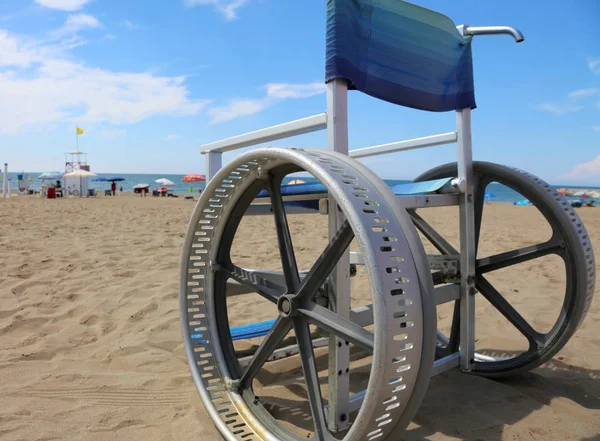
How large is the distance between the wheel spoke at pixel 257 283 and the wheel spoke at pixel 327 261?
275 millimetres

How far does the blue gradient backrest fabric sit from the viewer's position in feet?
6.04

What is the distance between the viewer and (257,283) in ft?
7.14

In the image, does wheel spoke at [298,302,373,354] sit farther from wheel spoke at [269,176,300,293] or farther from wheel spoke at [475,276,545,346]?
wheel spoke at [475,276,545,346]

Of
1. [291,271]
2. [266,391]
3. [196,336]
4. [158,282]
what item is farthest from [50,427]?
[158,282]

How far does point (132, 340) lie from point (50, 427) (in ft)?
3.41

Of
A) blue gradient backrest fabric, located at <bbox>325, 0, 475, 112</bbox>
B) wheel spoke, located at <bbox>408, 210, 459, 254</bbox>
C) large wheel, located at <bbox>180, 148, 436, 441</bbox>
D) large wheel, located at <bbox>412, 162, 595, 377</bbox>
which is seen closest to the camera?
large wheel, located at <bbox>180, 148, 436, 441</bbox>

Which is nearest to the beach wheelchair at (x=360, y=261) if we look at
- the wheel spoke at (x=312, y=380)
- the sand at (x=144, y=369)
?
the wheel spoke at (x=312, y=380)

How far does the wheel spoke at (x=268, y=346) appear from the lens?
1859 millimetres

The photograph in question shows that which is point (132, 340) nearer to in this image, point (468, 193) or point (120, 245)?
point (468, 193)

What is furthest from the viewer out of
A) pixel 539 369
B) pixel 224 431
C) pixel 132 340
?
pixel 132 340

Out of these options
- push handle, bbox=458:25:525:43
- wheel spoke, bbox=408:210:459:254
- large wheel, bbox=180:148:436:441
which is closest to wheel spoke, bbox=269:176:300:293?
large wheel, bbox=180:148:436:441

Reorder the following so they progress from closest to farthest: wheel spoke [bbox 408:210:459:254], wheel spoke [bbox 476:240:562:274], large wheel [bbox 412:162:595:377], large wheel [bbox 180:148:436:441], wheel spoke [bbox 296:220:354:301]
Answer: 1. large wheel [bbox 180:148:436:441]
2. wheel spoke [bbox 296:220:354:301]
3. large wheel [bbox 412:162:595:377]
4. wheel spoke [bbox 476:240:562:274]
5. wheel spoke [bbox 408:210:459:254]

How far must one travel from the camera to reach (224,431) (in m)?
1.92

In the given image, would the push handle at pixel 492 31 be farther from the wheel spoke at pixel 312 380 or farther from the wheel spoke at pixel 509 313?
the wheel spoke at pixel 312 380
